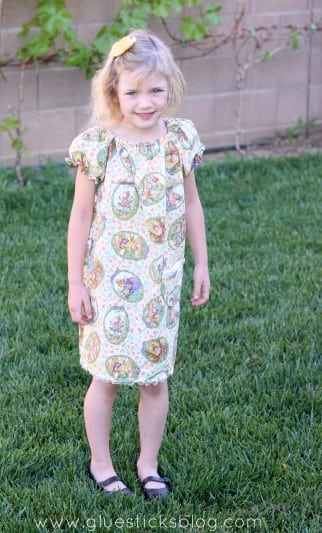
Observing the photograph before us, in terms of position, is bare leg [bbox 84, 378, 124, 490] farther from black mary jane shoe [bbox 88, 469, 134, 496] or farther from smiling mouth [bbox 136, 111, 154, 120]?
smiling mouth [bbox 136, 111, 154, 120]

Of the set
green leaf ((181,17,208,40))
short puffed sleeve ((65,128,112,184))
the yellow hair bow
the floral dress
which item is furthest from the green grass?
green leaf ((181,17,208,40))

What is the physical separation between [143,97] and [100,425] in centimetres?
97

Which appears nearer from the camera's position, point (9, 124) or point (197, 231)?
point (197, 231)

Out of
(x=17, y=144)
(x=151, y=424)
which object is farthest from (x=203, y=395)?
(x=17, y=144)

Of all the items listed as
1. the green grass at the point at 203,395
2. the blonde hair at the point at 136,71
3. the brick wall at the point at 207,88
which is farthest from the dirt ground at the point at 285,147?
the blonde hair at the point at 136,71

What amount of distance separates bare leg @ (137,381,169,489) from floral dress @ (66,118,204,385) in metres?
0.10

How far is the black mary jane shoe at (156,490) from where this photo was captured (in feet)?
9.19

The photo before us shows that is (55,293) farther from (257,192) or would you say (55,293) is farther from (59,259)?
(257,192)

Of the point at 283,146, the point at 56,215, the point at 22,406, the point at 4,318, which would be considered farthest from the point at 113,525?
the point at 283,146

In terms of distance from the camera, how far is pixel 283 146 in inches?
275

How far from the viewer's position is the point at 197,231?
2.83 meters

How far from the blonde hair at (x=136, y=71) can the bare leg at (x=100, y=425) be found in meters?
0.78

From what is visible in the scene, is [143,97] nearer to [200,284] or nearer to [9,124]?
[200,284]

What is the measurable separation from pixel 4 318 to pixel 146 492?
4.47 ft
